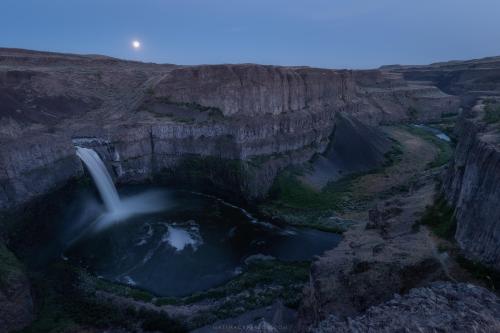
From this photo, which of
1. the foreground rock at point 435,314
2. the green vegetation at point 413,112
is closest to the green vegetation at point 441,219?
the foreground rock at point 435,314

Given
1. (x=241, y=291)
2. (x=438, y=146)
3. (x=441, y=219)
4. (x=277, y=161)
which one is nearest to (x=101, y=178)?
(x=277, y=161)

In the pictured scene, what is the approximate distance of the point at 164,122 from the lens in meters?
43.7

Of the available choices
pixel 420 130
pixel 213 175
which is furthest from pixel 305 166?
pixel 420 130

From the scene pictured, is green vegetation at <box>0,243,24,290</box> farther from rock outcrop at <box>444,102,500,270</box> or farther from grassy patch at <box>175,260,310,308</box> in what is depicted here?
rock outcrop at <box>444,102,500,270</box>

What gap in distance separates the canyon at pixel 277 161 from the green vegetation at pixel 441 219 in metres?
0.59

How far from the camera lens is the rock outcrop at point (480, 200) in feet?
60.0

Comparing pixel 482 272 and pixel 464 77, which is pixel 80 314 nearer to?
pixel 482 272

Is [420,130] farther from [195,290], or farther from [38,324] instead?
[38,324]

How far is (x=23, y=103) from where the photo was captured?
42094 millimetres

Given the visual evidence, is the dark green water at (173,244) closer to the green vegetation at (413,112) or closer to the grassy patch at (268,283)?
the grassy patch at (268,283)

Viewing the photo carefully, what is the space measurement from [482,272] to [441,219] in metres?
7.19

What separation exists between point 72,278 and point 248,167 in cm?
1976

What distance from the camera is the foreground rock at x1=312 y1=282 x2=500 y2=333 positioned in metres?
12.4

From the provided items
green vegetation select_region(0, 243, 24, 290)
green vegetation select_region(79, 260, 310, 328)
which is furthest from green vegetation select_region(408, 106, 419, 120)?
green vegetation select_region(0, 243, 24, 290)
